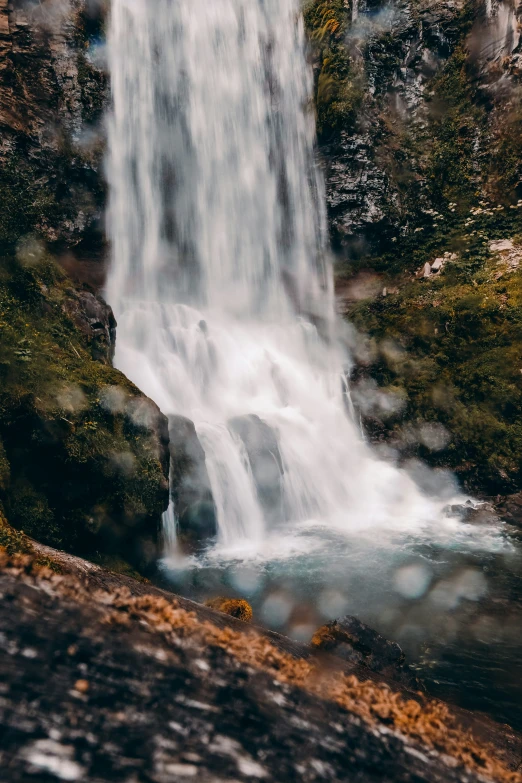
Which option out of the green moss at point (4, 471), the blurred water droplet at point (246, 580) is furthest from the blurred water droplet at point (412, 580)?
the green moss at point (4, 471)

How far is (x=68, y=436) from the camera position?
415 inches

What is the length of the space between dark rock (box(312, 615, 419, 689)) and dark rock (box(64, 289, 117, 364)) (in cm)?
982

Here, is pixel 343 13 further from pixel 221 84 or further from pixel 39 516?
pixel 39 516

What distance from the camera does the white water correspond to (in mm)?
19312

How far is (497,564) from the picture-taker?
1325 centimetres

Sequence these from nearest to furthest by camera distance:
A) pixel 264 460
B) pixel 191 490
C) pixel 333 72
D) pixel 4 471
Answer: pixel 4 471, pixel 191 490, pixel 264 460, pixel 333 72

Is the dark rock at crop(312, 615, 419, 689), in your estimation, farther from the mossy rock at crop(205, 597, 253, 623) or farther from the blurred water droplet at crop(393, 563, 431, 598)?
the blurred water droplet at crop(393, 563, 431, 598)

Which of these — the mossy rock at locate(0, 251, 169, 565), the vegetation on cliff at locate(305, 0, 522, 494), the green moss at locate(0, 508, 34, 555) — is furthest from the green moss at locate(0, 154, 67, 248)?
the vegetation on cliff at locate(305, 0, 522, 494)

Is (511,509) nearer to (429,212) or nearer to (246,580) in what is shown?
(246,580)

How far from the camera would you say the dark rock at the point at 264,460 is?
15.8 m

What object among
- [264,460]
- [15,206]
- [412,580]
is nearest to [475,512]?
[412,580]

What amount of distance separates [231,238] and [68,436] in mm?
18842

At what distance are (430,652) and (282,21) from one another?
107ft

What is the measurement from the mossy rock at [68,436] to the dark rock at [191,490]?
1483mm
